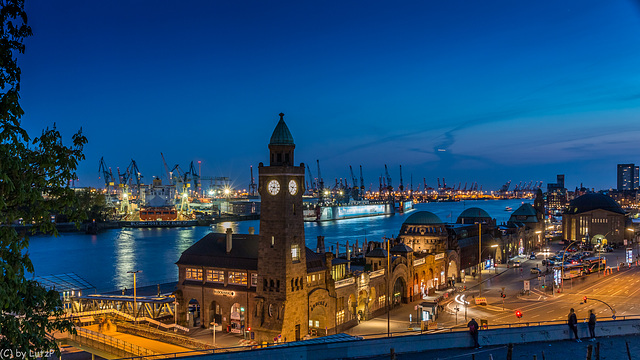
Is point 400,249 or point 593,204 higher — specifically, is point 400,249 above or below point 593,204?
below

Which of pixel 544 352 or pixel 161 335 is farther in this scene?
pixel 161 335

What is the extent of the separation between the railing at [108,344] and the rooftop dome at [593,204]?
118 metres

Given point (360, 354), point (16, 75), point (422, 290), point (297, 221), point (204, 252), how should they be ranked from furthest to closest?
point (422, 290), point (204, 252), point (297, 221), point (360, 354), point (16, 75)

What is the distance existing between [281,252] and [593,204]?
108820 millimetres

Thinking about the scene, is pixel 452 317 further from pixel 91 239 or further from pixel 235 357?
pixel 91 239

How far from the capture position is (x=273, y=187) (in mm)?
42125

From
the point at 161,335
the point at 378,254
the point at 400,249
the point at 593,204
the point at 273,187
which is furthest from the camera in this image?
the point at 593,204

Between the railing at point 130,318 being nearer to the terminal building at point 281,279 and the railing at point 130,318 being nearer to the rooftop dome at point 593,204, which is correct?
the terminal building at point 281,279

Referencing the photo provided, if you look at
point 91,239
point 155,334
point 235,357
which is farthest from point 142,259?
point 235,357

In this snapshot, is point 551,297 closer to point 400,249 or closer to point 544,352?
point 400,249

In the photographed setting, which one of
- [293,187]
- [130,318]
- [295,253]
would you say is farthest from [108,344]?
[293,187]

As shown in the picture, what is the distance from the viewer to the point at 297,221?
42531 mm

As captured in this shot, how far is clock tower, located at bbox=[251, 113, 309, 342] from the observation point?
4131cm

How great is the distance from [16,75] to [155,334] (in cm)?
3065
